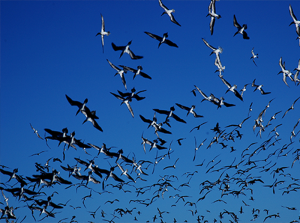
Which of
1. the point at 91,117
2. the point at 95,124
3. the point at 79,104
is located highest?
the point at 79,104

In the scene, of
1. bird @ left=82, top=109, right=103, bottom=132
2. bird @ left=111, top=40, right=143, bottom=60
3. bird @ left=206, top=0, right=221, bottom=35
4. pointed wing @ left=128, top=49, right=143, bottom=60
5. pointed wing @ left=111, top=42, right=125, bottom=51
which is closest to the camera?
bird @ left=206, top=0, right=221, bottom=35

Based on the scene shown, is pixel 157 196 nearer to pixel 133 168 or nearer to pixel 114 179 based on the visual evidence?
pixel 133 168

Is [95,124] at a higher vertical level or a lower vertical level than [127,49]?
lower

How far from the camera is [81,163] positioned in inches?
A: 1344

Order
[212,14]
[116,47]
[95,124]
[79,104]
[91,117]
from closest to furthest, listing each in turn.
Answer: [212,14] < [79,104] < [91,117] < [116,47] < [95,124]

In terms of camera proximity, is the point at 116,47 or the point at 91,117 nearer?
the point at 91,117

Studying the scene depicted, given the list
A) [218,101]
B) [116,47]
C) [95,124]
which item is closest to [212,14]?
[116,47]

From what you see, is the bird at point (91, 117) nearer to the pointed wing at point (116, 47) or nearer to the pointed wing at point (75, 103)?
the pointed wing at point (75, 103)

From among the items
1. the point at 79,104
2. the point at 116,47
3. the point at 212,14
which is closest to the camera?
the point at 212,14

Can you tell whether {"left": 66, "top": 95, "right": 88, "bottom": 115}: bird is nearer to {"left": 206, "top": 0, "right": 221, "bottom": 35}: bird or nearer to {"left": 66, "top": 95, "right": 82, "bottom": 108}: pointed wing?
{"left": 66, "top": 95, "right": 82, "bottom": 108}: pointed wing

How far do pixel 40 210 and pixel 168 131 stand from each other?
1848 cm

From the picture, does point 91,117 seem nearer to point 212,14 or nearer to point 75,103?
point 75,103

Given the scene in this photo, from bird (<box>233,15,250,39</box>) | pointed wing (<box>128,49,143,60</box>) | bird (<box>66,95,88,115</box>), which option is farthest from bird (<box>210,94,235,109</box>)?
bird (<box>66,95,88,115</box>)

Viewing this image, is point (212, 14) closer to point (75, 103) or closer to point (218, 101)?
point (218, 101)
